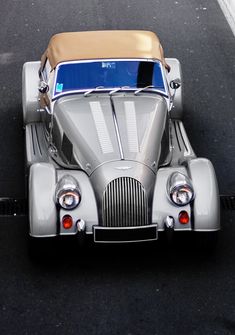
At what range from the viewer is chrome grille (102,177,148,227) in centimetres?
893

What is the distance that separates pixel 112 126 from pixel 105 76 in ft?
3.48

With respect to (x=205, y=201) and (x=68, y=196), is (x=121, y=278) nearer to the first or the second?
(x=68, y=196)

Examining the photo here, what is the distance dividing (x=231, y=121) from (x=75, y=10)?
5.43 m

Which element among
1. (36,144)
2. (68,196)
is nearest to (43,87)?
(36,144)

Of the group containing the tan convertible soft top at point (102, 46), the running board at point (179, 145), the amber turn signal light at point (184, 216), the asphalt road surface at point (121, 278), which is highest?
the tan convertible soft top at point (102, 46)

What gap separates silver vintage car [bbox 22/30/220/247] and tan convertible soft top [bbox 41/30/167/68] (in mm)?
13

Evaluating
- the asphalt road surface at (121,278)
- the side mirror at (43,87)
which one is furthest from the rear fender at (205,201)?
the side mirror at (43,87)

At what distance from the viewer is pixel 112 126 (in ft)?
32.2

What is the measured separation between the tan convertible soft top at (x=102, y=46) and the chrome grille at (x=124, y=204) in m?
2.37

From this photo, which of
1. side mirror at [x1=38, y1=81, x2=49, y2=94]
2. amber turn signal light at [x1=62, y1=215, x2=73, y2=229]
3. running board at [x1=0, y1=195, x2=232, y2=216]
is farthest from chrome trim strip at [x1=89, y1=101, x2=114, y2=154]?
running board at [x1=0, y1=195, x2=232, y2=216]

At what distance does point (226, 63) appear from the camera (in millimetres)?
14594

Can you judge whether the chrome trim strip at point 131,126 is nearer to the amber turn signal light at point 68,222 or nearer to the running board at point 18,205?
the amber turn signal light at point 68,222

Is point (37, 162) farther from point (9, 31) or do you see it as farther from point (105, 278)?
point (9, 31)

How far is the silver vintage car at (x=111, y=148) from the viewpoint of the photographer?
29.4 ft
